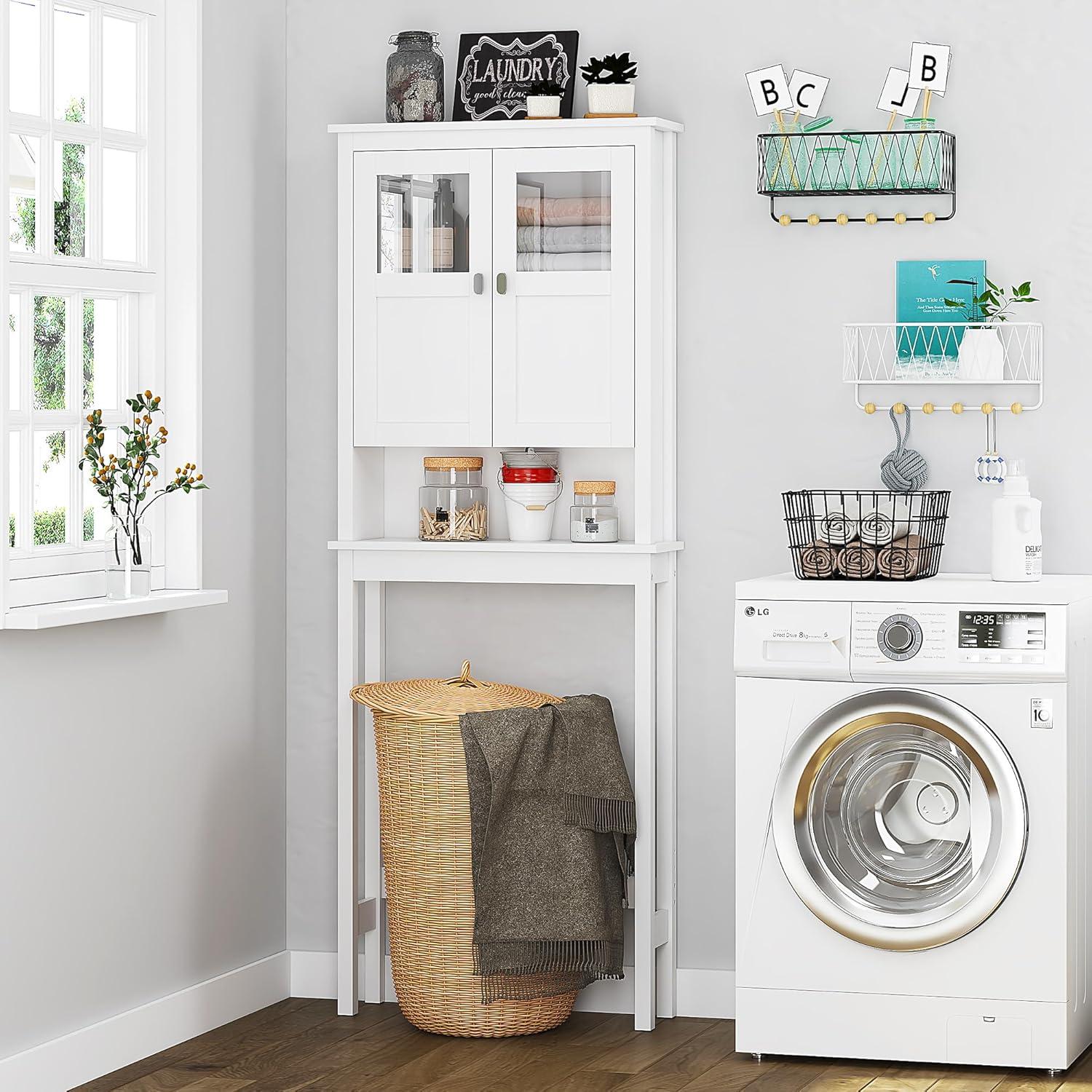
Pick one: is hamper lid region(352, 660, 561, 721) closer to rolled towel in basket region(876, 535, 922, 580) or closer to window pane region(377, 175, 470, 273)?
rolled towel in basket region(876, 535, 922, 580)

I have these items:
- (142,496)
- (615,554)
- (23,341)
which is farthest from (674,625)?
(23,341)

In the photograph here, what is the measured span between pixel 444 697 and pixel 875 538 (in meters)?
0.94

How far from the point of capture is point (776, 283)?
3621 millimetres

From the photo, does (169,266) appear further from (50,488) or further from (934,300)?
(934,300)

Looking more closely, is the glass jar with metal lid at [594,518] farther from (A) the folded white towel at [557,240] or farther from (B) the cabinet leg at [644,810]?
(A) the folded white towel at [557,240]

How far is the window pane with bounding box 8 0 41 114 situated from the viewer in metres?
3.02

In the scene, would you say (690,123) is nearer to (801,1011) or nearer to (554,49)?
(554,49)

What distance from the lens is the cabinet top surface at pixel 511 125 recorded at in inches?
137

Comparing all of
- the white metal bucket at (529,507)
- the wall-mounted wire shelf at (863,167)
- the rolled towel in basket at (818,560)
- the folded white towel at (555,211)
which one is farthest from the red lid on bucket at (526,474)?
the wall-mounted wire shelf at (863,167)

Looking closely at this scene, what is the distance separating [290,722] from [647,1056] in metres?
1.13

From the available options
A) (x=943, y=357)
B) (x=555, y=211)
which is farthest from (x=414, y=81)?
(x=943, y=357)

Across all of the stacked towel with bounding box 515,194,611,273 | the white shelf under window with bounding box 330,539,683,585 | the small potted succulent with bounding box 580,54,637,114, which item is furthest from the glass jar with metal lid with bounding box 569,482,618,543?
the small potted succulent with bounding box 580,54,637,114

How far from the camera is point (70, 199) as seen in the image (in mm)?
3174

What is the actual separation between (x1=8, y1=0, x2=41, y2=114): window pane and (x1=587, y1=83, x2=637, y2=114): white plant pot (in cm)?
112
